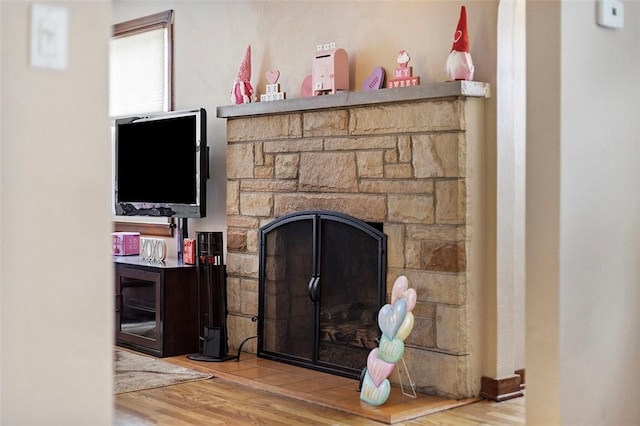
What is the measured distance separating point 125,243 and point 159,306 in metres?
0.99

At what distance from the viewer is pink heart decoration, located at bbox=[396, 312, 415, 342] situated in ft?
13.7

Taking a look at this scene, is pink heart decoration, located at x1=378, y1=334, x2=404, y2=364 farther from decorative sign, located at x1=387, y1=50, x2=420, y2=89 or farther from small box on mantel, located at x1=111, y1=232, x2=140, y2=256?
small box on mantel, located at x1=111, y1=232, x2=140, y2=256

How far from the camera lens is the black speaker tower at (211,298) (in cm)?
529

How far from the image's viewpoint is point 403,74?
4.57 meters

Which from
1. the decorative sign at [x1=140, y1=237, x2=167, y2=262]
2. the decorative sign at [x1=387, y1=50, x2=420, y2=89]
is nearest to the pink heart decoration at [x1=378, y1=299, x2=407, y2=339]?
the decorative sign at [x1=387, y1=50, x2=420, y2=89]

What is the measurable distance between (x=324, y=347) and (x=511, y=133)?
1.57m
